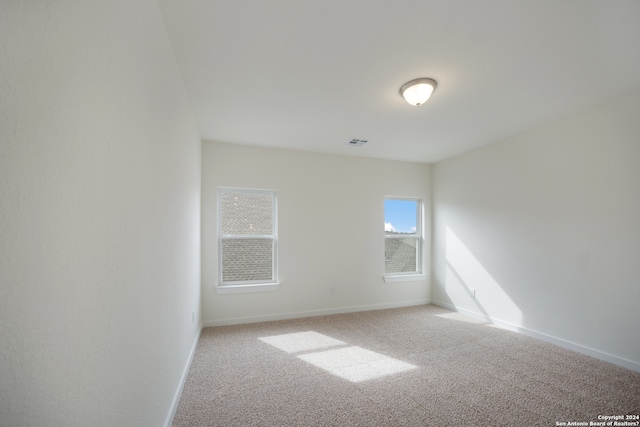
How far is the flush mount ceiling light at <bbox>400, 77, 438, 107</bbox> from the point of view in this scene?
2.33m

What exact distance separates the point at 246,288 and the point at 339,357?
1688 millimetres

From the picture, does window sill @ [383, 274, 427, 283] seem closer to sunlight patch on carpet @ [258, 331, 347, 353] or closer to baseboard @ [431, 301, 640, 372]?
baseboard @ [431, 301, 640, 372]

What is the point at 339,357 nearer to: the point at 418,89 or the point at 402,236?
the point at 418,89

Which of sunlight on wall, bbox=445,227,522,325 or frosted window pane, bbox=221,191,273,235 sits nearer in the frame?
sunlight on wall, bbox=445,227,522,325

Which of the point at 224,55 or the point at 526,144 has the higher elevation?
the point at 224,55

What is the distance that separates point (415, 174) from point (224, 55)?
3929mm

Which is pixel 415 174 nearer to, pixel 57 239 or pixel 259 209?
pixel 259 209

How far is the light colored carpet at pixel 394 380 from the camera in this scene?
6.56 ft

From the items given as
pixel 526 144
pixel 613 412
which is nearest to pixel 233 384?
pixel 613 412

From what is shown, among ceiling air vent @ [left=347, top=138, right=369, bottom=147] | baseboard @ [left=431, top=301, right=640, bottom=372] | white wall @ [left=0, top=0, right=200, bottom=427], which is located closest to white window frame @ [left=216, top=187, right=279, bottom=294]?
ceiling air vent @ [left=347, top=138, right=369, bottom=147]

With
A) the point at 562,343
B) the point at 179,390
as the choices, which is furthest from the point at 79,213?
the point at 562,343

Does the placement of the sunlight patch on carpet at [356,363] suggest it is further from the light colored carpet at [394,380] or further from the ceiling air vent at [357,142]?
the ceiling air vent at [357,142]

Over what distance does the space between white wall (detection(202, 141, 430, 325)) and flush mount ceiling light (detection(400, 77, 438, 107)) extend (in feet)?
7.18

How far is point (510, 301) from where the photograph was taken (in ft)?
12.3
